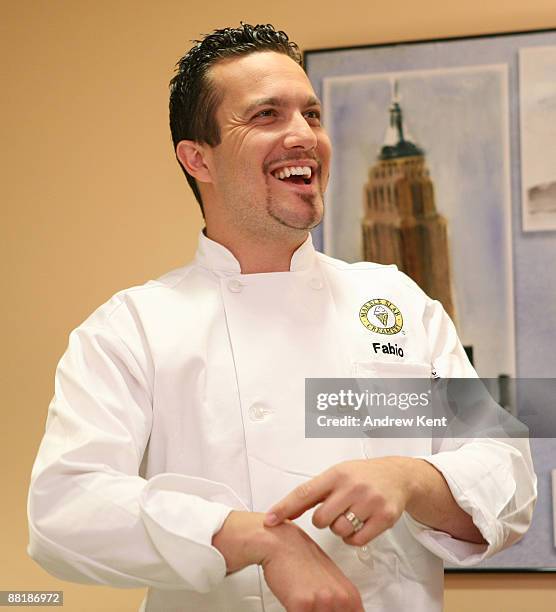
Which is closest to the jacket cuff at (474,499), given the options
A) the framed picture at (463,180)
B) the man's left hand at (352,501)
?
the man's left hand at (352,501)

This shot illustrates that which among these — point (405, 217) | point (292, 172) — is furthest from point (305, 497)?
point (405, 217)

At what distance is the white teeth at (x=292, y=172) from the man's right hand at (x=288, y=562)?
496 mm

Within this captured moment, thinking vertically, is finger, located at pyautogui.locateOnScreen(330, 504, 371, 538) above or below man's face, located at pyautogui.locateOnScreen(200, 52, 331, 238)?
below

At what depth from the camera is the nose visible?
1295 millimetres

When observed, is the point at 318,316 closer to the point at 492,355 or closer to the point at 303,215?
the point at 303,215

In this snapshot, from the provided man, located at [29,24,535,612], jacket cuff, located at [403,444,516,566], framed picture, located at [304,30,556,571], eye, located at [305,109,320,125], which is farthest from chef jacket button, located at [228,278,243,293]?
framed picture, located at [304,30,556,571]

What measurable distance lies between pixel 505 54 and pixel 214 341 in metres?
1.03

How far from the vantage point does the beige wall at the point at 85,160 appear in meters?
2.04

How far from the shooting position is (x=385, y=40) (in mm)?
2004

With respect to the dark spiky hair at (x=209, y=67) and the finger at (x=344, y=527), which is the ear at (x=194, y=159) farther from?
the finger at (x=344, y=527)

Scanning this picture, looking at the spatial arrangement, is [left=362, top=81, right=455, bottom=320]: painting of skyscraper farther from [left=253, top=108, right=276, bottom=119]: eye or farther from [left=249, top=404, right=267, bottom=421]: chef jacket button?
[left=249, top=404, right=267, bottom=421]: chef jacket button

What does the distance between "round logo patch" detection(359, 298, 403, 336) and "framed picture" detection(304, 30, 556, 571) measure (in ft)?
1.98

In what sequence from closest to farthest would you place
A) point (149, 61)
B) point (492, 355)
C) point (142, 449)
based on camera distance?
point (142, 449) < point (492, 355) < point (149, 61)

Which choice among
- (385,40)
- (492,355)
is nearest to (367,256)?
(492,355)
